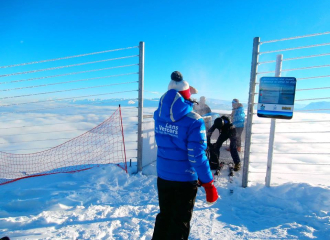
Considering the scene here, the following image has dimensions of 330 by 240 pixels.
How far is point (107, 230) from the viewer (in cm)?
254

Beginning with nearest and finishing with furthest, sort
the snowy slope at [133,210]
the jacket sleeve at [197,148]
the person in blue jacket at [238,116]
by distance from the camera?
1. the jacket sleeve at [197,148]
2. the snowy slope at [133,210]
3. the person in blue jacket at [238,116]

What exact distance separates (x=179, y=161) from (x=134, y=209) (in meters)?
1.66

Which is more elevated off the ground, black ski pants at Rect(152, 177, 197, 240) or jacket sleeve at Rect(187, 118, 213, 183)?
jacket sleeve at Rect(187, 118, 213, 183)

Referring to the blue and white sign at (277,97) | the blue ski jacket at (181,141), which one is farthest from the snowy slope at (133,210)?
the blue and white sign at (277,97)

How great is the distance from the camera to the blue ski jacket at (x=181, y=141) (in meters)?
1.76

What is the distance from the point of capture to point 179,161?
189cm

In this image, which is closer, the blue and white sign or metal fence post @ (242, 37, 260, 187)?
the blue and white sign

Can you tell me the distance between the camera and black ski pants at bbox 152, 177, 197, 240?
6.23 ft

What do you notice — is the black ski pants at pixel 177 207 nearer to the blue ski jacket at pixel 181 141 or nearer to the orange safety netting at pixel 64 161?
the blue ski jacket at pixel 181 141

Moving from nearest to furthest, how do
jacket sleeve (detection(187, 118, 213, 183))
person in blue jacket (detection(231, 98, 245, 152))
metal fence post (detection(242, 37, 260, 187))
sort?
jacket sleeve (detection(187, 118, 213, 183)) < metal fence post (detection(242, 37, 260, 187)) < person in blue jacket (detection(231, 98, 245, 152))

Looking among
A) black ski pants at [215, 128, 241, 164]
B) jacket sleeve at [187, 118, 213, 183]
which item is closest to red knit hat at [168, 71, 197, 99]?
jacket sleeve at [187, 118, 213, 183]

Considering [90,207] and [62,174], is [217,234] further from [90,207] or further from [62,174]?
[62,174]

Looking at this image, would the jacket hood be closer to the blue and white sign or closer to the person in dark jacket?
the blue and white sign

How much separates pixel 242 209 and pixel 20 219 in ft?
10.7
